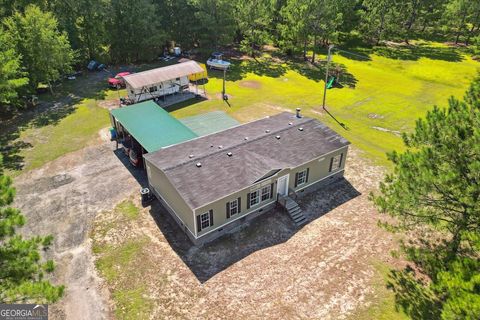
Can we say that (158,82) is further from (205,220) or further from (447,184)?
(447,184)

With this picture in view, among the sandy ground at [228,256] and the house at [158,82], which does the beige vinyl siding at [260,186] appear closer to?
the sandy ground at [228,256]

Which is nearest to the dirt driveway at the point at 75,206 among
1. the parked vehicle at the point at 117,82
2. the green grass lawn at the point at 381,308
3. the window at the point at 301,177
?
the window at the point at 301,177

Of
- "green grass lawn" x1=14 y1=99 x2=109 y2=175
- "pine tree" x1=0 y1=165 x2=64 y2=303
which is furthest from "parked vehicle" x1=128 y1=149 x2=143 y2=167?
"pine tree" x1=0 y1=165 x2=64 y2=303

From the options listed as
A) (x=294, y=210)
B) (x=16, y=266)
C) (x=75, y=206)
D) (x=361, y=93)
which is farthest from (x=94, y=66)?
(x=16, y=266)

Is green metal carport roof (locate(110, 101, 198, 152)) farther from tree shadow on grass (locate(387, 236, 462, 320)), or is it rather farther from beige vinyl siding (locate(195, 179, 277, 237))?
tree shadow on grass (locate(387, 236, 462, 320))

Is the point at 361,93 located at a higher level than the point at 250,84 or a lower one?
lower

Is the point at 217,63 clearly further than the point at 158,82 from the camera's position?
Yes
